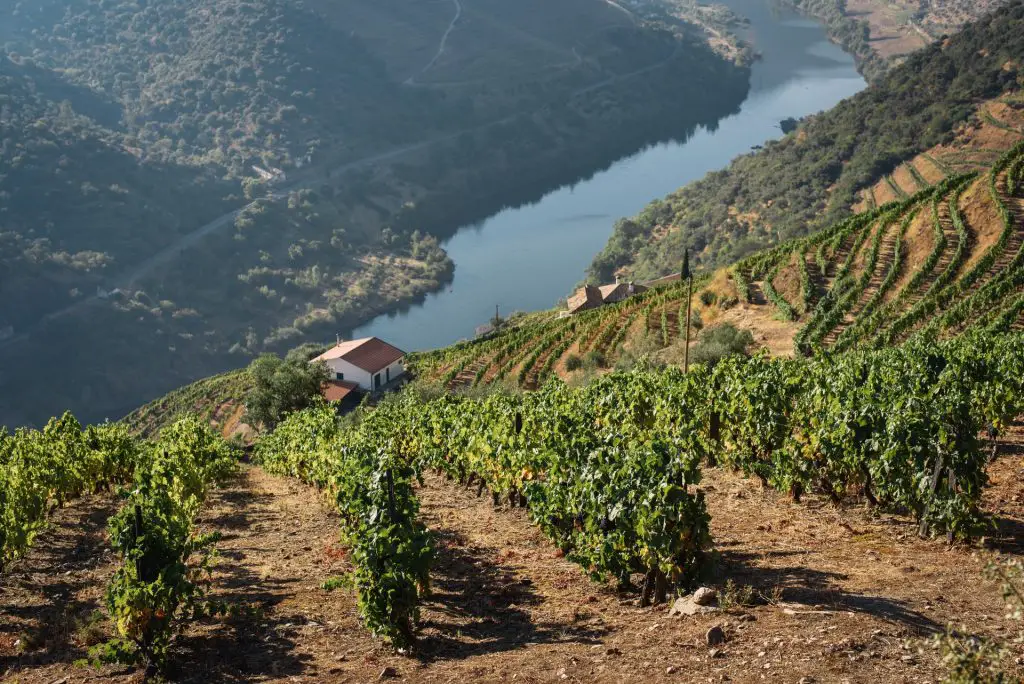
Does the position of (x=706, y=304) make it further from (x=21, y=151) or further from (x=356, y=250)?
(x=21, y=151)

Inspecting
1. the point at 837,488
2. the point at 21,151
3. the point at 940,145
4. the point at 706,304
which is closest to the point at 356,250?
the point at 21,151

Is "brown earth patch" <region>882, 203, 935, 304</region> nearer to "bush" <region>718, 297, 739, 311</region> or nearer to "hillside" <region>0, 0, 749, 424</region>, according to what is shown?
"bush" <region>718, 297, 739, 311</region>

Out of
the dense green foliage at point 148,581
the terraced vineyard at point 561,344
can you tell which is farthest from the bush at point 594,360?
the dense green foliage at point 148,581

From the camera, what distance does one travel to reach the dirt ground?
11180 mm

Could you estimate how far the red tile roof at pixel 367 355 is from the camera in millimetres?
73688

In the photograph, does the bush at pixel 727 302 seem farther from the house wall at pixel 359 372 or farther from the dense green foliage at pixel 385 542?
the dense green foliage at pixel 385 542

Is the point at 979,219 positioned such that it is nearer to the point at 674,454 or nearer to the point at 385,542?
the point at 674,454

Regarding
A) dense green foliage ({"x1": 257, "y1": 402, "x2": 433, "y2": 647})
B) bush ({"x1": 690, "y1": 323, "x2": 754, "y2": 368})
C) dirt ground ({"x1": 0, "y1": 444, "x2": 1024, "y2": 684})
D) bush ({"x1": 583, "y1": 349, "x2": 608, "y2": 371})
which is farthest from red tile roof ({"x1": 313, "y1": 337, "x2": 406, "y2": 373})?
dense green foliage ({"x1": 257, "y1": 402, "x2": 433, "y2": 647})

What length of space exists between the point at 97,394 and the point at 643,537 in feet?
438

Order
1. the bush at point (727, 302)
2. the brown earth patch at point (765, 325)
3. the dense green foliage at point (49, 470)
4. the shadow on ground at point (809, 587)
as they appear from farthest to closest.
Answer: the bush at point (727, 302)
the brown earth patch at point (765, 325)
the dense green foliage at point (49, 470)
the shadow on ground at point (809, 587)

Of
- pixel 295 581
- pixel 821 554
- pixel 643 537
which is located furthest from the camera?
pixel 295 581

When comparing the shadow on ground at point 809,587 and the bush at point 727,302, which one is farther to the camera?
the bush at point 727,302

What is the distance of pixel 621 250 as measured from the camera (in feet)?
463

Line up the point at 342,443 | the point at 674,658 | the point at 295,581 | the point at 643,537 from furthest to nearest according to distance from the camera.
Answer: the point at 342,443 → the point at 295,581 → the point at 643,537 → the point at 674,658
